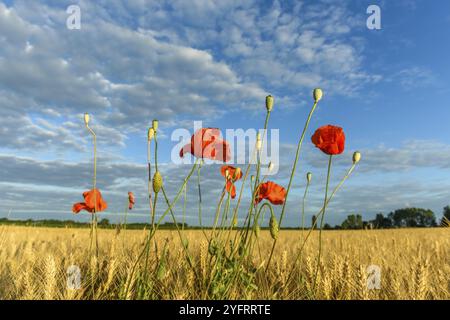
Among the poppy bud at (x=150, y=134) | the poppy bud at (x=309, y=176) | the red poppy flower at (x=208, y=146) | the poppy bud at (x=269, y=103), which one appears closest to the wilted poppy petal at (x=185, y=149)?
the red poppy flower at (x=208, y=146)

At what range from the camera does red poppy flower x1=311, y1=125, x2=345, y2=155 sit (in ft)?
6.32

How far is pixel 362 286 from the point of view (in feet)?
5.65

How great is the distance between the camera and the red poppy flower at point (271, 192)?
2.07 metres

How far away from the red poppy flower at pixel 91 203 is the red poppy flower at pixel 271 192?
982mm

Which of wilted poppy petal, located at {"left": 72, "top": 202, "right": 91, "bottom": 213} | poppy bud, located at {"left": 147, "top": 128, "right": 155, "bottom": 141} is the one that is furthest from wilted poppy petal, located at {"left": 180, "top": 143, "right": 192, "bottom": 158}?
wilted poppy petal, located at {"left": 72, "top": 202, "right": 91, "bottom": 213}

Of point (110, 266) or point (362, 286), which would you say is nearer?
point (362, 286)

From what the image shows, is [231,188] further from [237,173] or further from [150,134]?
[150,134]

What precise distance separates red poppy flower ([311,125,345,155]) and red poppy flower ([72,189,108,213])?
1.32 metres

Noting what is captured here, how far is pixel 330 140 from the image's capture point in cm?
192

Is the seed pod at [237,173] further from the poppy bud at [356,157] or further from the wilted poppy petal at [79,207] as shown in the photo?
the wilted poppy petal at [79,207]

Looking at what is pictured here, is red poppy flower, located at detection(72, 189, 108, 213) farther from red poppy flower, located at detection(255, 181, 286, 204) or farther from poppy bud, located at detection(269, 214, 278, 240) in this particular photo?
poppy bud, located at detection(269, 214, 278, 240)

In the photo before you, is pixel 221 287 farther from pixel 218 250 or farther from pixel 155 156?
pixel 155 156
